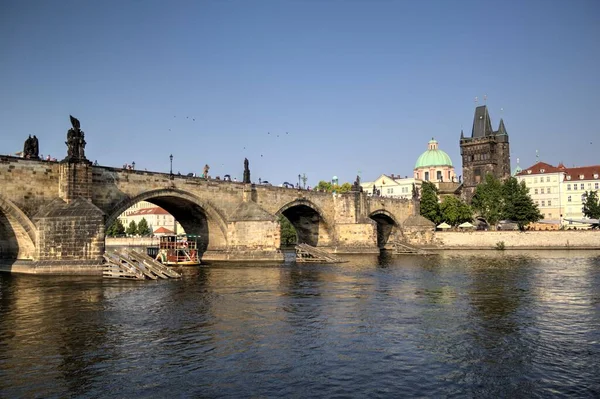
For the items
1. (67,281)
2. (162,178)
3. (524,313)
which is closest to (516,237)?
(162,178)

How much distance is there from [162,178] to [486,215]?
2326 inches

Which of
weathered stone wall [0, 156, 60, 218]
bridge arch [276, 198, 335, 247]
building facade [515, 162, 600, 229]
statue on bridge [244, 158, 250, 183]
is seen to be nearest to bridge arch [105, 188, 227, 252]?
statue on bridge [244, 158, 250, 183]

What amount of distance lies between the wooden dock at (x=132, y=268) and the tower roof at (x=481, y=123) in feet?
335

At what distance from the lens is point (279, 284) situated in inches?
1220

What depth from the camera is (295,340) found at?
16.3m

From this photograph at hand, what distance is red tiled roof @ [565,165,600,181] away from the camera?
98938 mm

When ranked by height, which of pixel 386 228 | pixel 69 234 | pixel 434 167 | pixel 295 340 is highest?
pixel 434 167

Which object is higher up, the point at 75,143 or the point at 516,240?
the point at 75,143

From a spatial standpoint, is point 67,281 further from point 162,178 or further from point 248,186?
point 248,186

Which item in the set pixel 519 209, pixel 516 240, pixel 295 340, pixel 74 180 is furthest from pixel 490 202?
pixel 295 340

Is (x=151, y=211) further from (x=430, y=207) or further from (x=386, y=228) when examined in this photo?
(x=430, y=207)

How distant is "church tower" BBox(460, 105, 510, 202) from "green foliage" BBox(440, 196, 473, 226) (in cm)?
2993

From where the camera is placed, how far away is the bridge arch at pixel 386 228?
78.2 metres

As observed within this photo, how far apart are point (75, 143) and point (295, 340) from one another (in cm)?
2410
